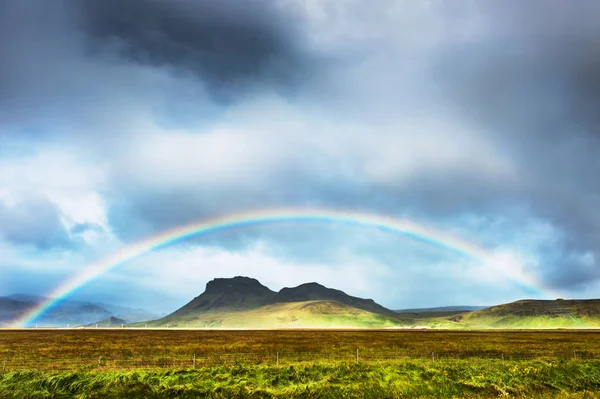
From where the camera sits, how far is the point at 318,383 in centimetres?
2816

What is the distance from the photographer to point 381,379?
29.4m

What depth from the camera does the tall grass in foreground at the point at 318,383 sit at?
2650 centimetres

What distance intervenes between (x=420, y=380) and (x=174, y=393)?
58.6 feet

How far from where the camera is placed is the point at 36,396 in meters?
26.0

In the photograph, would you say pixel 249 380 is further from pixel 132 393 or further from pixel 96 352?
pixel 96 352

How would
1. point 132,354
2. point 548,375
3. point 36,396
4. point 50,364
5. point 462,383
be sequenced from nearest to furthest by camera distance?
point 36,396
point 462,383
point 548,375
point 50,364
point 132,354

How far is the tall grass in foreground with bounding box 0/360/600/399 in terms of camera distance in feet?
86.9

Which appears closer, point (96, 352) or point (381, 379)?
point (381, 379)

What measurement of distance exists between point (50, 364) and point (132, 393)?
84.2ft

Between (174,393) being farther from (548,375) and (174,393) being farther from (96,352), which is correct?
(96,352)

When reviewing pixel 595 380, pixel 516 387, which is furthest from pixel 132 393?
pixel 595 380

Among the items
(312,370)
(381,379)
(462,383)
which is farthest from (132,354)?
(462,383)

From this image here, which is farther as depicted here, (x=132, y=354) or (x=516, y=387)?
(x=132, y=354)

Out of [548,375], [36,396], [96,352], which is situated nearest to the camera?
[36,396]
